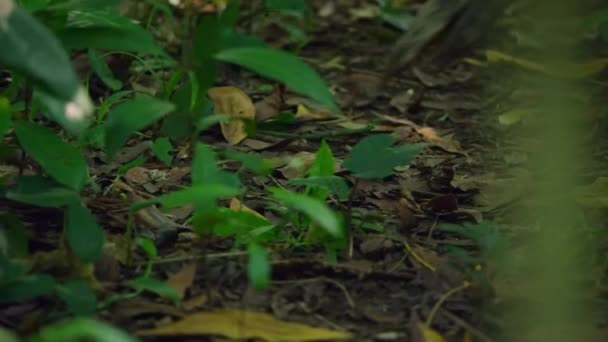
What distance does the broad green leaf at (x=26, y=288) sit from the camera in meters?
1.33

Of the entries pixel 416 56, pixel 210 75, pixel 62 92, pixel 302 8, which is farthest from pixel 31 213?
pixel 416 56

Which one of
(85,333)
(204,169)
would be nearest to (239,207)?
(204,169)

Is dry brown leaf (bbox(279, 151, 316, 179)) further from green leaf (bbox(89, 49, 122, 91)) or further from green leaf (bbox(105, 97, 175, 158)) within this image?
green leaf (bbox(105, 97, 175, 158))

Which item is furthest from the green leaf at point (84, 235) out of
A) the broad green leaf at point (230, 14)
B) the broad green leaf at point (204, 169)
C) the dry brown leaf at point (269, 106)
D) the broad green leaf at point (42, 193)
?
the dry brown leaf at point (269, 106)

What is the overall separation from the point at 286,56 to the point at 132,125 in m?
0.25

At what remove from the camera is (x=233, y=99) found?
237 centimetres

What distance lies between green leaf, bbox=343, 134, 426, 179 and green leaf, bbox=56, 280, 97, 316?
494 millimetres

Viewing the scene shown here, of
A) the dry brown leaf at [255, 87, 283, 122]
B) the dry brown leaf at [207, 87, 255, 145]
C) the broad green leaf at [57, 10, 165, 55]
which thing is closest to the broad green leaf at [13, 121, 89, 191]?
the broad green leaf at [57, 10, 165, 55]

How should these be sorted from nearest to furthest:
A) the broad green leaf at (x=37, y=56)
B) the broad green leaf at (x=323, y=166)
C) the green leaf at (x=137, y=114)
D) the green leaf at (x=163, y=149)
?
the broad green leaf at (x=37, y=56) → the green leaf at (x=137, y=114) → the broad green leaf at (x=323, y=166) → the green leaf at (x=163, y=149)

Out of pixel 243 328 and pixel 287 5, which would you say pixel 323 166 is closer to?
pixel 243 328

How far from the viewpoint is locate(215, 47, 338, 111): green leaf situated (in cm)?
134

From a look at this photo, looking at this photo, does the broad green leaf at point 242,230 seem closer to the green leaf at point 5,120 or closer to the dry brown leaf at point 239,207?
the dry brown leaf at point 239,207

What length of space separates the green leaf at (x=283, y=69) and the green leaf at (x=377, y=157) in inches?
12.0

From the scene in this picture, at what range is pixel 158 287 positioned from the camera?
4.57 feet
